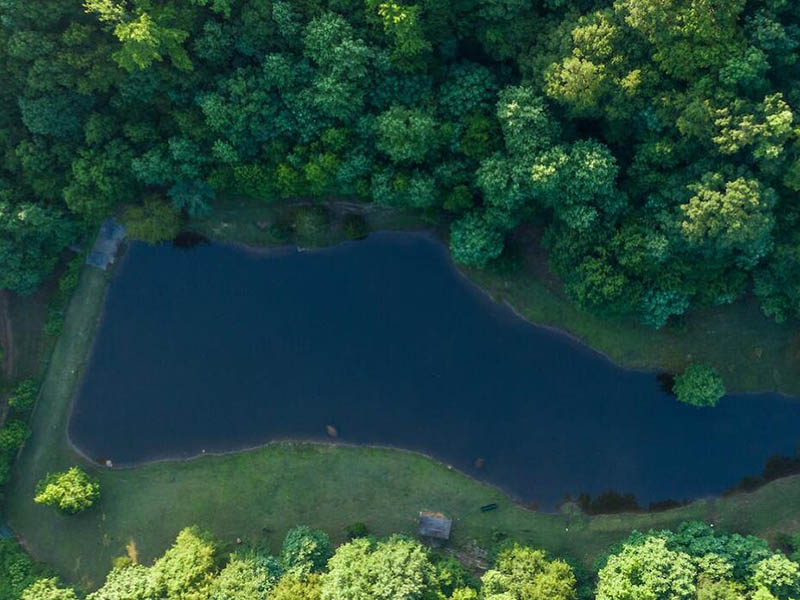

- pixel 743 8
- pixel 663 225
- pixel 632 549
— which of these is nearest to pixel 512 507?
pixel 632 549

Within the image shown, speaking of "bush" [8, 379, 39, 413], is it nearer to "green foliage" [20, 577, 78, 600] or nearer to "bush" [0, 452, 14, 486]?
"bush" [0, 452, 14, 486]

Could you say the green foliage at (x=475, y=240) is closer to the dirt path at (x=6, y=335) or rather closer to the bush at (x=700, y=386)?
the bush at (x=700, y=386)

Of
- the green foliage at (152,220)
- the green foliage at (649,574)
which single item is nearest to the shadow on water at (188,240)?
the green foliage at (152,220)

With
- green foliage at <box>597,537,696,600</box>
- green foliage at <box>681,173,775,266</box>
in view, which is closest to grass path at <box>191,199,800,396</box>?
green foliage at <box>681,173,775,266</box>

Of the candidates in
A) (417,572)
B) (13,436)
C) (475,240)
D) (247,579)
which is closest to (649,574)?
(417,572)

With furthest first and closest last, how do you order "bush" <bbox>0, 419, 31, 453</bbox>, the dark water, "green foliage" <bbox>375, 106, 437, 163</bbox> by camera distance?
the dark water
"bush" <bbox>0, 419, 31, 453</bbox>
"green foliage" <bbox>375, 106, 437, 163</bbox>

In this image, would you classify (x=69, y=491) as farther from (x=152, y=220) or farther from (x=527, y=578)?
(x=527, y=578)

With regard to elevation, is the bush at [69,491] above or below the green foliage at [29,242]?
below
